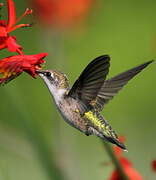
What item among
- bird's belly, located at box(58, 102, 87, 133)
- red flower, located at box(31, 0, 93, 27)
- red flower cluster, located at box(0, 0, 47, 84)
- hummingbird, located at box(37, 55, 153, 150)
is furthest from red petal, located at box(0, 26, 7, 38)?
red flower, located at box(31, 0, 93, 27)

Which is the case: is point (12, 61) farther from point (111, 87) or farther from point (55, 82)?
point (111, 87)

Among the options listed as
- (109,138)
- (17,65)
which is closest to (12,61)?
(17,65)

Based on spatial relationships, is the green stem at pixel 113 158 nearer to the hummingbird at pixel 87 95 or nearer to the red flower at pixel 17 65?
the hummingbird at pixel 87 95

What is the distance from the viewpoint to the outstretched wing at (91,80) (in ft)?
6.04

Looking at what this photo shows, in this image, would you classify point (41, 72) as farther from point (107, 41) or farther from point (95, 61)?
point (107, 41)

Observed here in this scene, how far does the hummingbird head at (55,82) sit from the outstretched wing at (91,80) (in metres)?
0.03

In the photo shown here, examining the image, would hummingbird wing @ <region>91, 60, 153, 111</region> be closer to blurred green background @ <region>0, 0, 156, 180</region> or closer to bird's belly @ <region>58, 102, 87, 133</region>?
bird's belly @ <region>58, 102, 87, 133</region>

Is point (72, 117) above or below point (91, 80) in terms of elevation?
below

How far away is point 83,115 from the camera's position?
2.10 m

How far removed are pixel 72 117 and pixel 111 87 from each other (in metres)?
0.19

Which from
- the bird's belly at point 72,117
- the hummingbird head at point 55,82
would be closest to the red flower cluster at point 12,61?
the hummingbird head at point 55,82

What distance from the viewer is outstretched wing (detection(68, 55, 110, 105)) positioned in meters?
1.84

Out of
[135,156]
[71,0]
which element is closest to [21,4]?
[71,0]

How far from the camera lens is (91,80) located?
6.36ft
